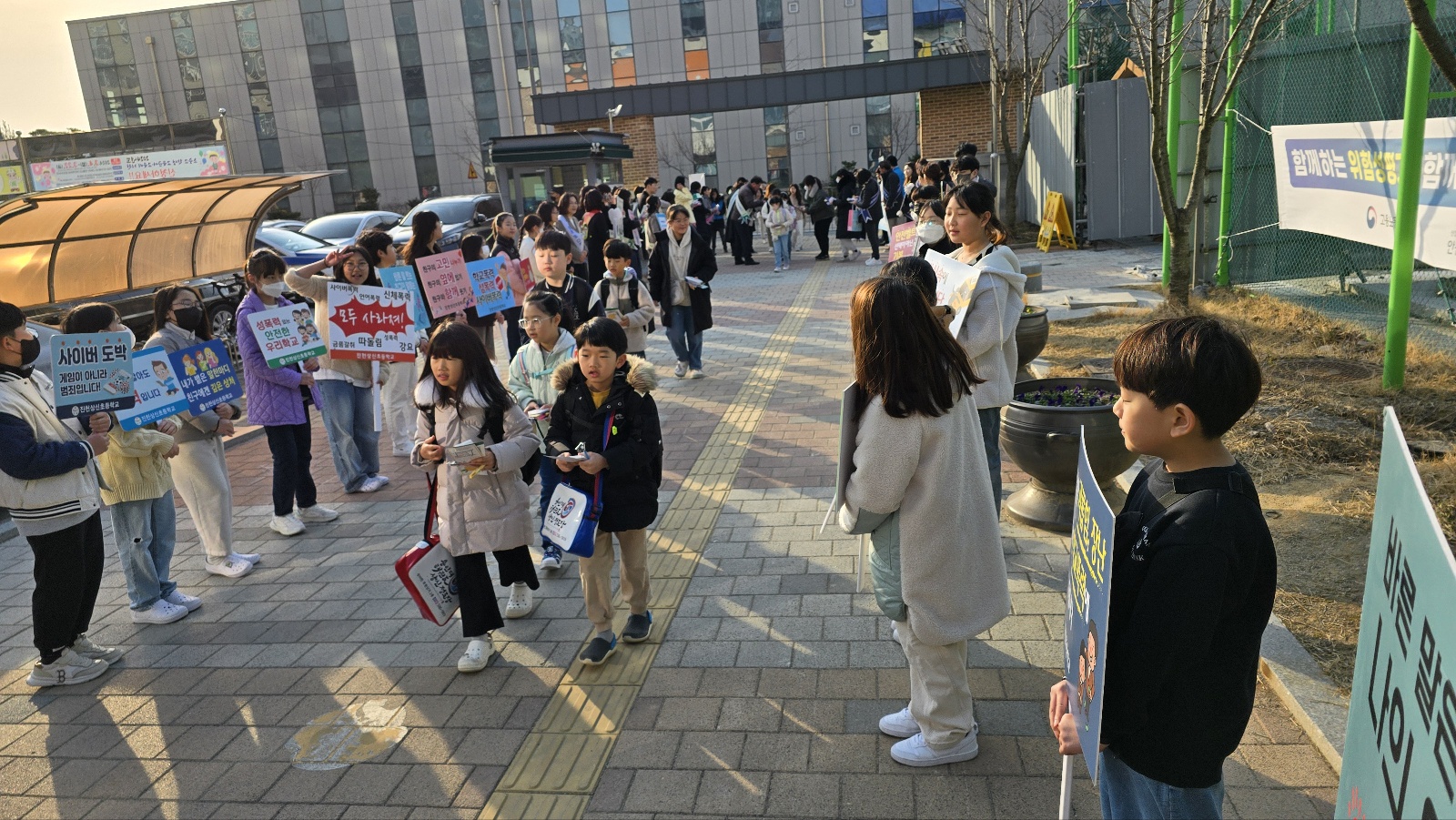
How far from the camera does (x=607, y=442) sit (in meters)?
4.21

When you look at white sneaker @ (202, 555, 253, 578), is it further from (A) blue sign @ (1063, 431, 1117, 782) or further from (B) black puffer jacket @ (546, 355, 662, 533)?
(A) blue sign @ (1063, 431, 1117, 782)

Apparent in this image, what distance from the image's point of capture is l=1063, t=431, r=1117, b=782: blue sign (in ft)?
6.18

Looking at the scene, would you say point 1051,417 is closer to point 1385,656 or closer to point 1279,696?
point 1279,696

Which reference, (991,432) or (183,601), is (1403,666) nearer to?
(991,432)

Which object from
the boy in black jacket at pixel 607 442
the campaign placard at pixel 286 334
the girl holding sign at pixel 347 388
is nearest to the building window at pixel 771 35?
the girl holding sign at pixel 347 388

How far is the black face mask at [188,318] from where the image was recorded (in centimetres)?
572

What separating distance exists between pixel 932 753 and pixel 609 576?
1.66 m

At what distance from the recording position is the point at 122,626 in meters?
5.35

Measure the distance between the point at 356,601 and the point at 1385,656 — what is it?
5.11m

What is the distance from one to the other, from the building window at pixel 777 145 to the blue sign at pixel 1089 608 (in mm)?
40780

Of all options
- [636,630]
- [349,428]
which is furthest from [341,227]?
[636,630]

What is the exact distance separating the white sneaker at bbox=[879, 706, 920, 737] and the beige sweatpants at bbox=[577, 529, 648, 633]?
1.36 metres

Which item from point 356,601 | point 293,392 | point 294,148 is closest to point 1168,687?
point 356,601

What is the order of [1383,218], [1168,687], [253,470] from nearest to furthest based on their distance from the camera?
[1168,687] → [1383,218] → [253,470]
